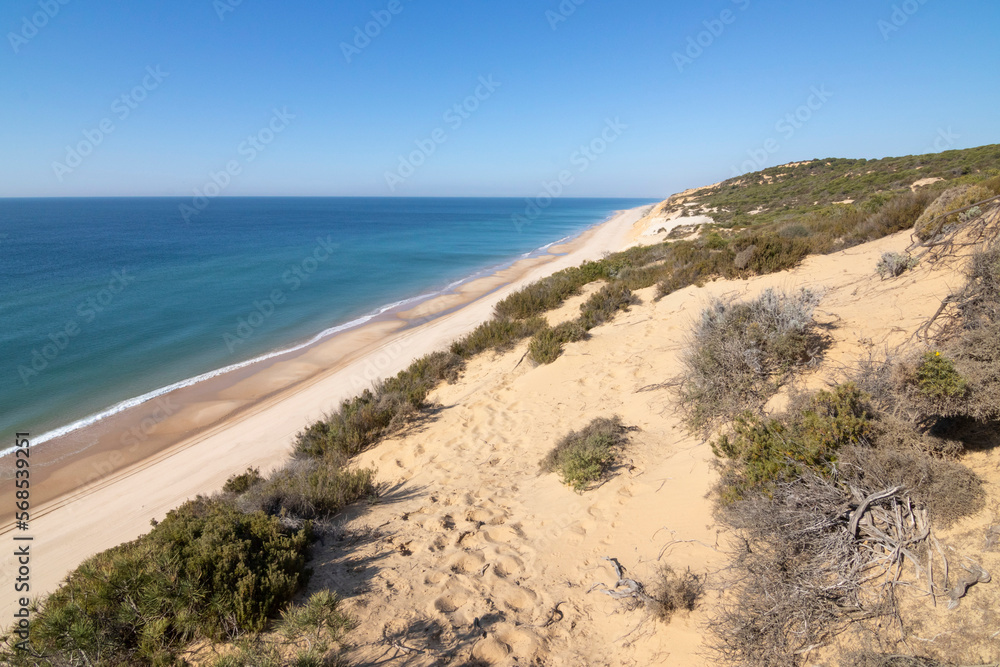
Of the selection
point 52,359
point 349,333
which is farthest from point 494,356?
point 52,359

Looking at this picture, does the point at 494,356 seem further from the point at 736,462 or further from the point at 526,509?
the point at 736,462

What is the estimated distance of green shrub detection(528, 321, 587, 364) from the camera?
8781 mm

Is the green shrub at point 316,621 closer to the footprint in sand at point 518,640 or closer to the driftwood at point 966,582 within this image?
the footprint in sand at point 518,640

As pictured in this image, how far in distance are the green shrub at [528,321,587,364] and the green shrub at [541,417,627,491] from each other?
9.75 feet

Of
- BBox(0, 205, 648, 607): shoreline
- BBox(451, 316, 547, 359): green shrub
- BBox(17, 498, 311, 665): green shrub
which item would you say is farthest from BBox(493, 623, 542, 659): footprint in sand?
BBox(451, 316, 547, 359): green shrub

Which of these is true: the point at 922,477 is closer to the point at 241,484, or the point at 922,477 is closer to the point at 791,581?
the point at 791,581

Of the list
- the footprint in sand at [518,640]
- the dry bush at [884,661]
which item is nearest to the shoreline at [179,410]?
the footprint in sand at [518,640]

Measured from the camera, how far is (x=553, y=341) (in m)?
9.09

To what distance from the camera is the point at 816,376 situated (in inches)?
196

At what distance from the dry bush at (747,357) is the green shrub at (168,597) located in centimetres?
468

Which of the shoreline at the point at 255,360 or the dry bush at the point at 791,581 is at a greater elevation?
the shoreline at the point at 255,360

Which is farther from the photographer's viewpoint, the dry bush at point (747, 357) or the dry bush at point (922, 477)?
the dry bush at point (747, 357)

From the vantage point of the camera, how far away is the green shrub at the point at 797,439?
3326 millimetres

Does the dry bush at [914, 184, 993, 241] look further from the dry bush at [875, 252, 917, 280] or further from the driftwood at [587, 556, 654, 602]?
the driftwood at [587, 556, 654, 602]
